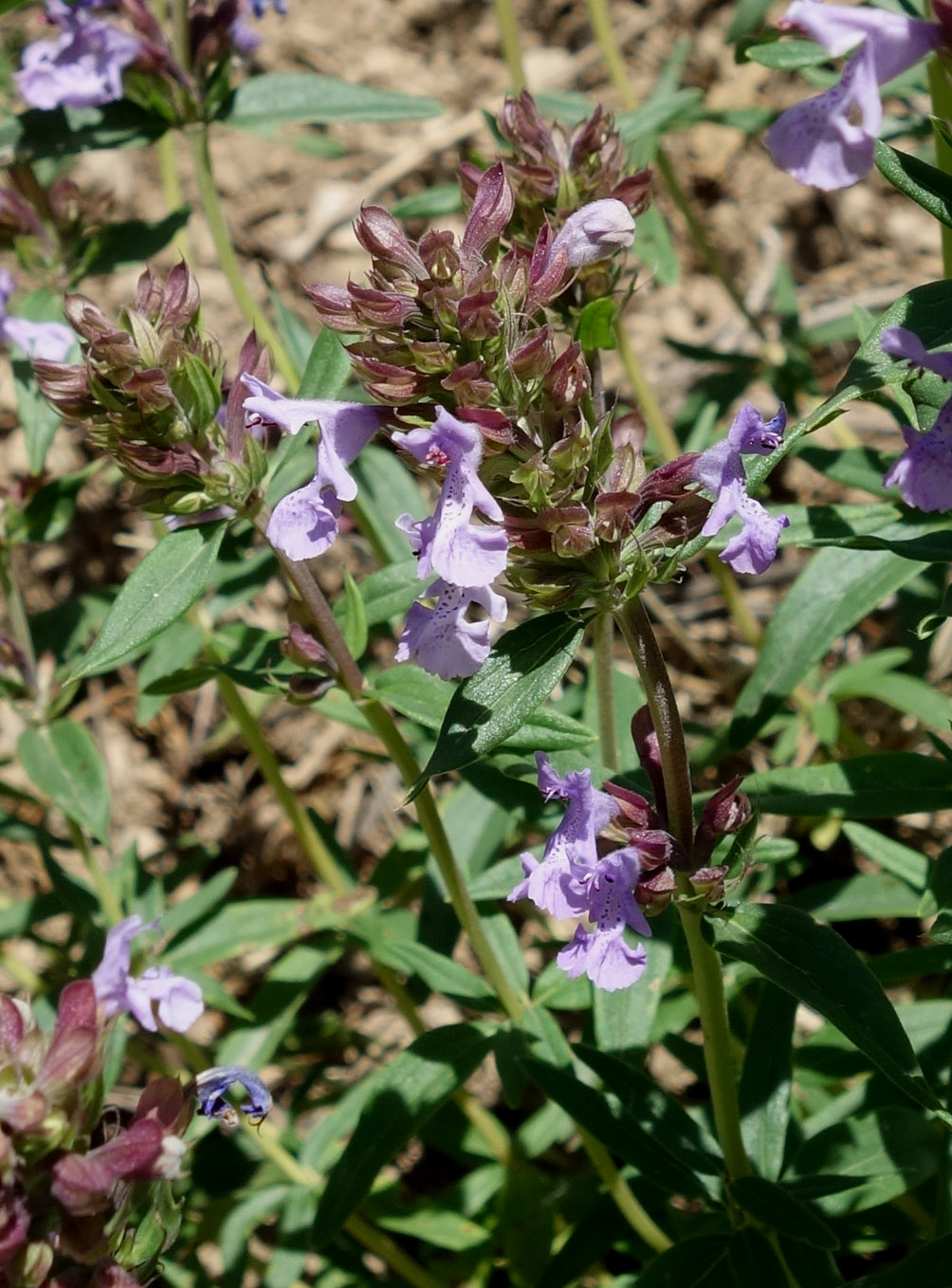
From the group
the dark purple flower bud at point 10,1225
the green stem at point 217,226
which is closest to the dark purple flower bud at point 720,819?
the dark purple flower bud at point 10,1225

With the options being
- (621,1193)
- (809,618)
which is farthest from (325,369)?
(621,1193)

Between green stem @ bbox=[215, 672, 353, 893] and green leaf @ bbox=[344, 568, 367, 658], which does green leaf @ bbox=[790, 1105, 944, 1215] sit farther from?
green stem @ bbox=[215, 672, 353, 893]

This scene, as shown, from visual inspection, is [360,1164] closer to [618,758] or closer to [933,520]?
[618,758]

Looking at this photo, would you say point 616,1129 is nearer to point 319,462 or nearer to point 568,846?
point 568,846

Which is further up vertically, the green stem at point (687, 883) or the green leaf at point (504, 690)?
the green leaf at point (504, 690)

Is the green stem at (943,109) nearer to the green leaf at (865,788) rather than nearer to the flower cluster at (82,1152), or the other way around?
the green leaf at (865,788)
